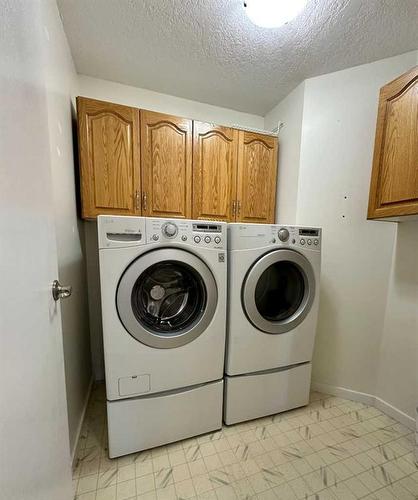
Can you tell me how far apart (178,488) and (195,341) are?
61 centimetres

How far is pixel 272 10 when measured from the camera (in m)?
0.96

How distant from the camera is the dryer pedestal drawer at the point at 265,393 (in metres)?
1.28

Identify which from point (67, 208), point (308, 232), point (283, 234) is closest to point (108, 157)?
point (67, 208)

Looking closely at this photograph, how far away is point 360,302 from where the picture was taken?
151 cm

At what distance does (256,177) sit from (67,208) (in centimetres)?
131

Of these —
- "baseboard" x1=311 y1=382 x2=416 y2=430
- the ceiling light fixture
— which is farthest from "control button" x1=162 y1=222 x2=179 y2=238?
"baseboard" x1=311 y1=382 x2=416 y2=430

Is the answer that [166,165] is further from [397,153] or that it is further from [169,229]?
[397,153]

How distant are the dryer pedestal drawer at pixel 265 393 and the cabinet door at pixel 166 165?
1128 mm

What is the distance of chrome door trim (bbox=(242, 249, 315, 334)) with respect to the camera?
3.93 ft

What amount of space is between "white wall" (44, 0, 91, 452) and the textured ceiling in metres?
0.19

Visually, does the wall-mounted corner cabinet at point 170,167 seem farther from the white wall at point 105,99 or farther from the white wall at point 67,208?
the white wall at point 105,99

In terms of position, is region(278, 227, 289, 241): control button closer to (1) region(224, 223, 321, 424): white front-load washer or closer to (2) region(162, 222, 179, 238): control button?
(1) region(224, 223, 321, 424): white front-load washer

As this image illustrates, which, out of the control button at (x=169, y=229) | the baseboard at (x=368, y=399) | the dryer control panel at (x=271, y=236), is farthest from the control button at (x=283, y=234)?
the baseboard at (x=368, y=399)

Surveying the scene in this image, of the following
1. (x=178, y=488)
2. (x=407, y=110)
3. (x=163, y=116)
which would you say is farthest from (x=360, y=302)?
(x=163, y=116)
